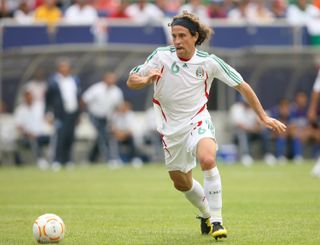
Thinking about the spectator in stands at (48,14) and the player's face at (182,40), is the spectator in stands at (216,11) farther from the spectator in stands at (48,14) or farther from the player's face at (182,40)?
the player's face at (182,40)

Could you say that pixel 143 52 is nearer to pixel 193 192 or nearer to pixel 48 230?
pixel 193 192

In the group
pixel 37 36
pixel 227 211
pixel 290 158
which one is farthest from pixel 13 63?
pixel 227 211

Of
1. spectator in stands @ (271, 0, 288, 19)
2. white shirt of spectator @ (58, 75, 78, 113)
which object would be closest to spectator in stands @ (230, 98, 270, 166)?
spectator in stands @ (271, 0, 288, 19)

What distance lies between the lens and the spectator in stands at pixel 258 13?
30391mm

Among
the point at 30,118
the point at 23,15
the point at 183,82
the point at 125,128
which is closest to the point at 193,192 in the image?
the point at 183,82

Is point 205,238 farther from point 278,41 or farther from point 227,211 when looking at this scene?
point 278,41

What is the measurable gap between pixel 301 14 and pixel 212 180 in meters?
22.0

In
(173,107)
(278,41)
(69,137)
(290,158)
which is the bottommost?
(290,158)

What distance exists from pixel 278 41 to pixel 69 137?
801 cm

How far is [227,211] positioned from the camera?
1373cm

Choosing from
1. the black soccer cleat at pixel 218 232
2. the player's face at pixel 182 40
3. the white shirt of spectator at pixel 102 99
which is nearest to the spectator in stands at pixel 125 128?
the white shirt of spectator at pixel 102 99

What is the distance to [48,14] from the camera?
1146 inches

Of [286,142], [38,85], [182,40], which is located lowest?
[286,142]

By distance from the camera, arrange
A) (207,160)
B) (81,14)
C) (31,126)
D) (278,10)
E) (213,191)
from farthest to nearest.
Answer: (278,10) < (81,14) < (31,126) < (213,191) < (207,160)
